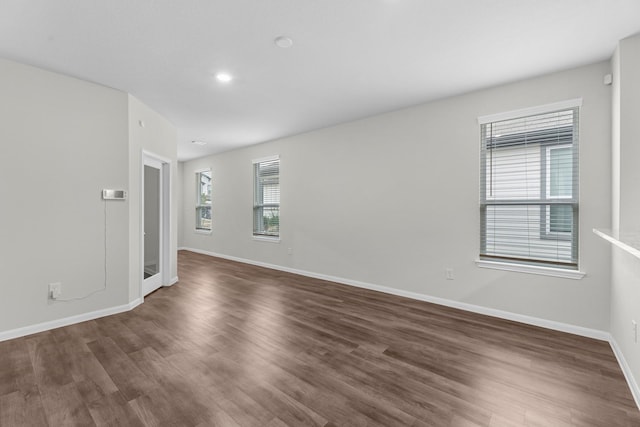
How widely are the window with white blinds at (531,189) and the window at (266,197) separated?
156 inches

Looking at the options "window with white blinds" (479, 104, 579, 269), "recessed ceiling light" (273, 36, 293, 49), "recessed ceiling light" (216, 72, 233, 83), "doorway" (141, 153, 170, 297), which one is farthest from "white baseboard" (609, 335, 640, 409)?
"doorway" (141, 153, 170, 297)

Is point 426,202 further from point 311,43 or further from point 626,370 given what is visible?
point 311,43

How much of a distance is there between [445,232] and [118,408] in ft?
12.3

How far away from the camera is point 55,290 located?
10.4ft

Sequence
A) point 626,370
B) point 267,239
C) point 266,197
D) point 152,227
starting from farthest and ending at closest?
point 266,197 < point 267,239 < point 152,227 < point 626,370

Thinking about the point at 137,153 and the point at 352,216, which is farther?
the point at 352,216

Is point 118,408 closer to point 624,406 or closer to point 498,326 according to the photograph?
point 624,406

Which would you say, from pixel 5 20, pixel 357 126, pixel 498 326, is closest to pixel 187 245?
pixel 357 126

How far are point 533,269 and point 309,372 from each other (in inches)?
106

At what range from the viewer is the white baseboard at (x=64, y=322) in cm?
289

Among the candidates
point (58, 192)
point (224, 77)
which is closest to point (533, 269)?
point (224, 77)

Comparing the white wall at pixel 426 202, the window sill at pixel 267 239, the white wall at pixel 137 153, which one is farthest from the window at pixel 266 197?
the white wall at pixel 137 153

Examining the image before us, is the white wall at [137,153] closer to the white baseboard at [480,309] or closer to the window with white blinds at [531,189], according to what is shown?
the white baseboard at [480,309]

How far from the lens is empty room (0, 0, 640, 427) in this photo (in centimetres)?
208
